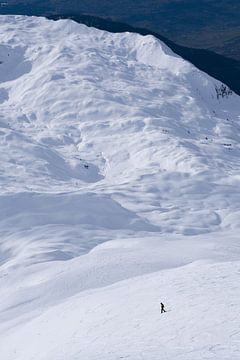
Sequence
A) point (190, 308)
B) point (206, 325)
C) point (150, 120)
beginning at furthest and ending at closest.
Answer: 1. point (150, 120)
2. point (190, 308)
3. point (206, 325)

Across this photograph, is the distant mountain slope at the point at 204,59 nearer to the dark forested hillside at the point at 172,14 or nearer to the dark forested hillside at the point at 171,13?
the dark forested hillside at the point at 172,14

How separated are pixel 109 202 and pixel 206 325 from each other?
9719 millimetres

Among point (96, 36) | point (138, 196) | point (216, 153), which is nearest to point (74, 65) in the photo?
point (96, 36)

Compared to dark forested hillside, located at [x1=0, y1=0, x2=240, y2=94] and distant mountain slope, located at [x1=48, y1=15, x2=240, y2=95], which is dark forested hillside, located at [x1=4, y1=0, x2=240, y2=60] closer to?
dark forested hillside, located at [x1=0, y1=0, x2=240, y2=94]

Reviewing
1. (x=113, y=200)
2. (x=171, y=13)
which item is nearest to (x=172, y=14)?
(x=171, y=13)

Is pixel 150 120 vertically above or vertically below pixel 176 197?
above

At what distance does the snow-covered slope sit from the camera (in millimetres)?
9336

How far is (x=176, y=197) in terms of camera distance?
18922mm

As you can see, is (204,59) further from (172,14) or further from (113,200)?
(172,14)

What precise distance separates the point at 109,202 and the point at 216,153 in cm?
594

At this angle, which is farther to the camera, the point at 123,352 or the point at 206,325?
the point at 206,325

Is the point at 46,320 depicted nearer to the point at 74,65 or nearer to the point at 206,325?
the point at 206,325

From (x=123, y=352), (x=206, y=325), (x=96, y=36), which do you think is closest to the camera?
(x=123, y=352)

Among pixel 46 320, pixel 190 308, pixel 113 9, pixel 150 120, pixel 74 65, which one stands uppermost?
pixel 113 9
